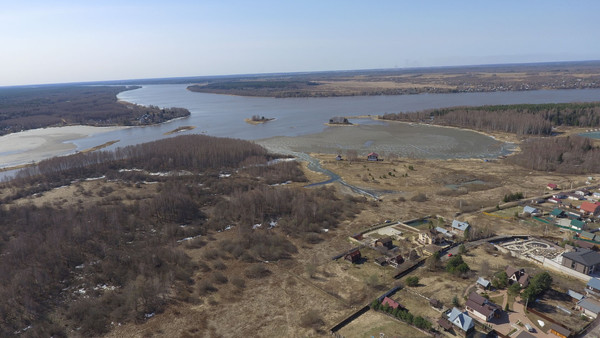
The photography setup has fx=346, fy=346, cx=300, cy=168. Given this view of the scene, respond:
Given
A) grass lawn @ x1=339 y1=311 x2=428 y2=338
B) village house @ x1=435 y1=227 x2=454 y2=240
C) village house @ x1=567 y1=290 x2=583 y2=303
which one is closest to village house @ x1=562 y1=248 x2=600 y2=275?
village house @ x1=567 y1=290 x2=583 y2=303

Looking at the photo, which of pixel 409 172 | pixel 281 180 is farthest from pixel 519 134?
pixel 281 180

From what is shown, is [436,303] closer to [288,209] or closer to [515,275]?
[515,275]

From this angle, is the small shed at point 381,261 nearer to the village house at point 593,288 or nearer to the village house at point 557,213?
the village house at point 593,288

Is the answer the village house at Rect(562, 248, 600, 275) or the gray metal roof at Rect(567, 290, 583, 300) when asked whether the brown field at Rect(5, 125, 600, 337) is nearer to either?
the gray metal roof at Rect(567, 290, 583, 300)

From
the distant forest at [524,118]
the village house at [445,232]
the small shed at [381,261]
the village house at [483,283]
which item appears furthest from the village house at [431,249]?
the distant forest at [524,118]

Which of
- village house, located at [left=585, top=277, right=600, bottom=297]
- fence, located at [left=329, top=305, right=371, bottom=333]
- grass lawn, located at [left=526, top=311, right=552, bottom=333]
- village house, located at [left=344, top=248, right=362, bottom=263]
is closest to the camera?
grass lawn, located at [left=526, top=311, right=552, bottom=333]

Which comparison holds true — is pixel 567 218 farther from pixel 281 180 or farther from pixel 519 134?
pixel 519 134
